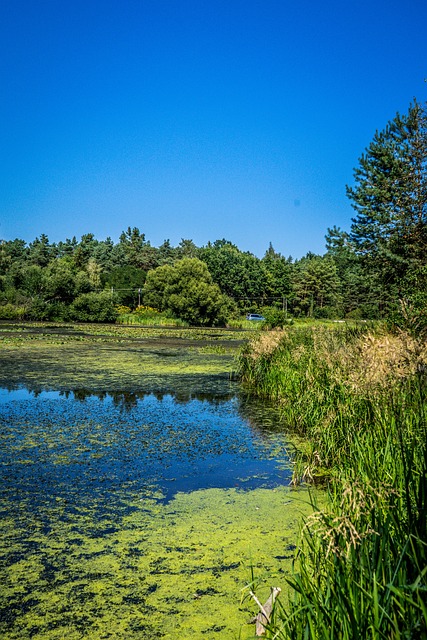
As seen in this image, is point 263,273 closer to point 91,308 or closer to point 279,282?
point 279,282

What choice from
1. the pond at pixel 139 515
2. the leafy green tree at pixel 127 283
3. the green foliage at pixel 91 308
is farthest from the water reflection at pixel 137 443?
the leafy green tree at pixel 127 283

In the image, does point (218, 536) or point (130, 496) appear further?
point (130, 496)

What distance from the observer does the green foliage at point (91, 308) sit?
42.3 metres

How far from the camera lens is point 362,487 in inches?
137

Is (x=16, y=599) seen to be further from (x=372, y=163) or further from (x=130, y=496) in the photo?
(x=372, y=163)

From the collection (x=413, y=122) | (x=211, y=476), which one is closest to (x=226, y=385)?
(x=211, y=476)

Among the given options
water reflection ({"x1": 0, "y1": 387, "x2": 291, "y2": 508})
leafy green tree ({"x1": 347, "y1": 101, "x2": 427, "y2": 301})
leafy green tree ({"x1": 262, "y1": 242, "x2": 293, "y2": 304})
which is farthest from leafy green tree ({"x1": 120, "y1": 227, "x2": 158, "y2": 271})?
water reflection ({"x1": 0, "y1": 387, "x2": 291, "y2": 508})

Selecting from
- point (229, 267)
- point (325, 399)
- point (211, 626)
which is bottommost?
point (211, 626)

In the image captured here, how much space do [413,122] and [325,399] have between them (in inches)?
865

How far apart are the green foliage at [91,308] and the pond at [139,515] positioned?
32.5 m

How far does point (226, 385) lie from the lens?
12.8 meters

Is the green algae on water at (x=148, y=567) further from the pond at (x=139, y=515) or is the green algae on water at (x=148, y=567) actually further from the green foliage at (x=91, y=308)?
the green foliage at (x=91, y=308)

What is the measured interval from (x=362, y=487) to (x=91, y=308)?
40117mm

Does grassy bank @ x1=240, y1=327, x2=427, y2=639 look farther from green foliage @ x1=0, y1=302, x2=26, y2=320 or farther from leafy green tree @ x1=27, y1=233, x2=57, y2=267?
leafy green tree @ x1=27, y1=233, x2=57, y2=267
